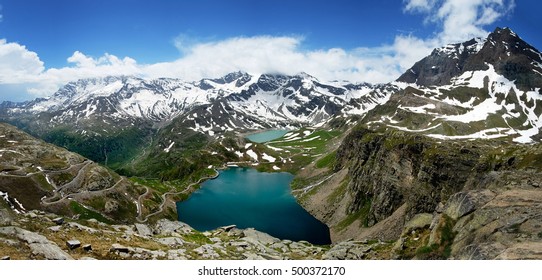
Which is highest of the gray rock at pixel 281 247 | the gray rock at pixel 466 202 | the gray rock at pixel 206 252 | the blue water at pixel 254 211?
the gray rock at pixel 466 202

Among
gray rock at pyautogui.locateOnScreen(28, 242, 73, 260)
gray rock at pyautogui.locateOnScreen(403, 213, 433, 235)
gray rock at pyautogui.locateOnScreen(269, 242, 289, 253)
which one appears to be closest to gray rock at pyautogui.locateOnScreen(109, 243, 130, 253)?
gray rock at pyautogui.locateOnScreen(28, 242, 73, 260)

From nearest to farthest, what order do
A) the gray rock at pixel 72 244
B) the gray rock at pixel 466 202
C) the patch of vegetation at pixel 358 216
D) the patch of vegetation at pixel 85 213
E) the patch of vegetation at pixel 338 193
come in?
the gray rock at pixel 72 244 → the gray rock at pixel 466 202 → the patch of vegetation at pixel 85 213 → the patch of vegetation at pixel 358 216 → the patch of vegetation at pixel 338 193

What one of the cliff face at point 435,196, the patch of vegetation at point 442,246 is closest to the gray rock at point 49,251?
the patch of vegetation at point 442,246

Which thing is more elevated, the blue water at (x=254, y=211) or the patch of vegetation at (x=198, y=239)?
the patch of vegetation at (x=198, y=239)

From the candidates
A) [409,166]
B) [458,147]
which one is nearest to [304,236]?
[409,166]

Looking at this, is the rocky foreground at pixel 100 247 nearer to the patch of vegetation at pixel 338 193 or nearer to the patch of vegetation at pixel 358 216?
the patch of vegetation at pixel 358 216

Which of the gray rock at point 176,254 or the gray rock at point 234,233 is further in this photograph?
the gray rock at point 234,233

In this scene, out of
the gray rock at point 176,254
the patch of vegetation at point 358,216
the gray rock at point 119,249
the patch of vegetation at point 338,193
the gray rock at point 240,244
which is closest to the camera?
the gray rock at point 119,249
